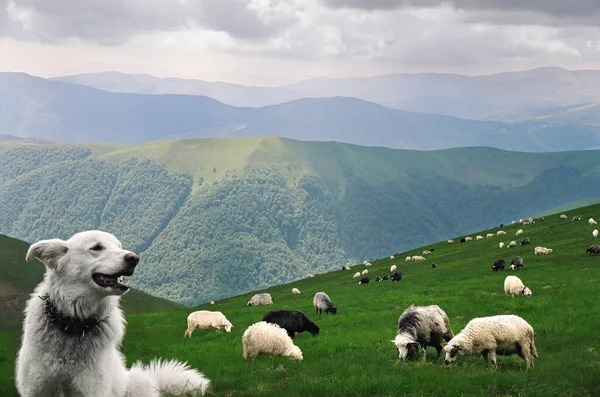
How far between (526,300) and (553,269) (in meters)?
18.5

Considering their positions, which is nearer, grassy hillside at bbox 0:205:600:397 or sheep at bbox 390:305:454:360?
grassy hillside at bbox 0:205:600:397

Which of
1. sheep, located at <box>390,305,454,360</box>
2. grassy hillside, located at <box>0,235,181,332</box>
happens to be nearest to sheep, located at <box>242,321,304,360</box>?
sheep, located at <box>390,305,454,360</box>

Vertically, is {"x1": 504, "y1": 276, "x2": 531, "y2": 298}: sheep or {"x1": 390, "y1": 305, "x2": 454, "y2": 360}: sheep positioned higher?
{"x1": 390, "y1": 305, "x2": 454, "y2": 360}: sheep

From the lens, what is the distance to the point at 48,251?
22.8 ft

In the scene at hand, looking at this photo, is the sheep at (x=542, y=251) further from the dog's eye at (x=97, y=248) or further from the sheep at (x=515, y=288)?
the dog's eye at (x=97, y=248)

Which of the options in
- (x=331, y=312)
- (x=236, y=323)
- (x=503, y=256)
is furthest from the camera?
(x=503, y=256)

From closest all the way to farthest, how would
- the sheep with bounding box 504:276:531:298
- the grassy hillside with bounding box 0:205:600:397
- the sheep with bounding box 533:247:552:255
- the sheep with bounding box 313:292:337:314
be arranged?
1. the grassy hillside with bounding box 0:205:600:397
2. the sheep with bounding box 504:276:531:298
3. the sheep with bounding box 313:292:337:314
4. the sheep with bounding box 533:247:552:255

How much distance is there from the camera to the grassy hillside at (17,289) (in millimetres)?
96644

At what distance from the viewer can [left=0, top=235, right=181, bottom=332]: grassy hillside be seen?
3805 inches

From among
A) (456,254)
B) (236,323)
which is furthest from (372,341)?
(456,254)

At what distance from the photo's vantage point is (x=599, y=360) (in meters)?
13.1

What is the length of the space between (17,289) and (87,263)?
112976 mm

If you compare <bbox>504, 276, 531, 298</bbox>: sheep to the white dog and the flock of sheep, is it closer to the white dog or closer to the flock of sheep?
the flock of sheep

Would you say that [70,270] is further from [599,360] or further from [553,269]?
[553,269]
